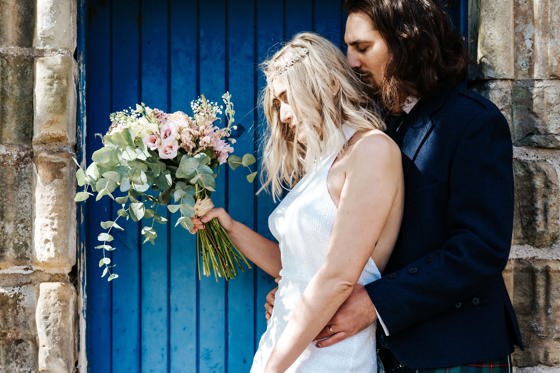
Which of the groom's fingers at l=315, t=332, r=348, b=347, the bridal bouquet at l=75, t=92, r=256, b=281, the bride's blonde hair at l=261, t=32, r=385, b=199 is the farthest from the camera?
the bridal bouquet at l=75, t=92, r=256, b=281

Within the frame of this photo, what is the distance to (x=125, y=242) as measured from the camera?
2764 millimetres

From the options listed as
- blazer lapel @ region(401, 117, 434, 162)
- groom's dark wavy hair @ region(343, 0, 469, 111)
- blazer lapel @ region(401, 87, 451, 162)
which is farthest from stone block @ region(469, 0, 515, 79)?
blazer lapel @ region(401, 117, 434, 162)

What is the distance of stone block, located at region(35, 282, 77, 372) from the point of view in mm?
2447

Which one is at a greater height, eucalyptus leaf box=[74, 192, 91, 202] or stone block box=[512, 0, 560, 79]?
stone block box=[512, 0, 560, 79]

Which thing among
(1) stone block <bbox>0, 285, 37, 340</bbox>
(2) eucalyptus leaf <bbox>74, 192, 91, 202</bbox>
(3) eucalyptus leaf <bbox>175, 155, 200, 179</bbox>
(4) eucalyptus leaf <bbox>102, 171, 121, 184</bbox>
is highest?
(3) eucalyptus leaf <bbox>175, 155, 200, 179</bbox>

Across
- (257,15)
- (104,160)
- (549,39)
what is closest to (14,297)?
(104,160)

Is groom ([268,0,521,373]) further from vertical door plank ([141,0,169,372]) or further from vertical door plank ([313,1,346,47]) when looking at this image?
vertical door plank ([141,0,169,372])

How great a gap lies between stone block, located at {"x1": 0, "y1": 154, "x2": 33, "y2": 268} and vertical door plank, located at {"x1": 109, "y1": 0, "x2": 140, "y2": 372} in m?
0.39

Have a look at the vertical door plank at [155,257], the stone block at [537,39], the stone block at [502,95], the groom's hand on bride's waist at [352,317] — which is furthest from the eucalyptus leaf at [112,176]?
the stone block at [537,39]

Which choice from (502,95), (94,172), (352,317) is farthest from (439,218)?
(94,172)

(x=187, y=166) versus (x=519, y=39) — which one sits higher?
(x=519, y=39)

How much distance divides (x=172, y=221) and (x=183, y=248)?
0.40 ft

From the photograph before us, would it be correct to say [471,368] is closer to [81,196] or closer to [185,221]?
[185,221]

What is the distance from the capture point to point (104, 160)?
2225mm
